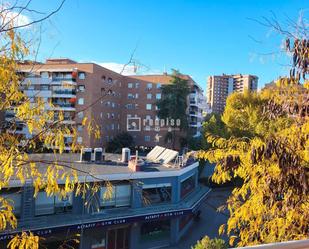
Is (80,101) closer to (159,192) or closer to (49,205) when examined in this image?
(159,192)

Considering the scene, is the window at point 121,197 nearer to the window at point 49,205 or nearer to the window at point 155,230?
the window at point 155,230

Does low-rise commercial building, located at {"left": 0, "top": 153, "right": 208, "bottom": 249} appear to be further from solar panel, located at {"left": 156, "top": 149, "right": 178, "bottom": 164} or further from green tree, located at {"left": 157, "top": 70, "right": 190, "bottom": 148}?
green tree, located at {"left": 157, "top": 70, "right": 190, "bottom": 148}

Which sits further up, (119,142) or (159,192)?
(119,142)

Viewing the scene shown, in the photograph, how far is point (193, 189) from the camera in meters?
21.4

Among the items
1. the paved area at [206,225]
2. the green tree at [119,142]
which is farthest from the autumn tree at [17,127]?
the green tree at [119,142]

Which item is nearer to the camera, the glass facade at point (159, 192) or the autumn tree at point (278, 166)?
the autumn tree at point (278, 166)

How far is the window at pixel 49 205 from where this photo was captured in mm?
13281

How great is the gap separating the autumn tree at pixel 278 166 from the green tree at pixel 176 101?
3308 centimetres

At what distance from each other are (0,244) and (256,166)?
1105 cm

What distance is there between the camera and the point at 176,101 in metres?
36.8

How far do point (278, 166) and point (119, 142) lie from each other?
1455 inches

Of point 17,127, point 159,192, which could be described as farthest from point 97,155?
point 17,127

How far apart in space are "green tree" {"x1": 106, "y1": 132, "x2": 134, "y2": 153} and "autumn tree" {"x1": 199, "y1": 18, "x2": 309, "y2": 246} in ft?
115

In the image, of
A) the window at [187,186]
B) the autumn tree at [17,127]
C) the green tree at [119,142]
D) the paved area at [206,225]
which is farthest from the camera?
the green tree at [119,142]
